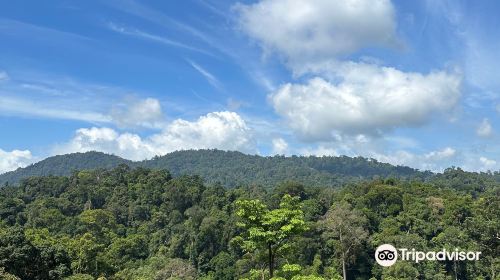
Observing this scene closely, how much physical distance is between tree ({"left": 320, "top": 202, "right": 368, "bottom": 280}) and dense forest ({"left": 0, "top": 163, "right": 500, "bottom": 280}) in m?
0.11

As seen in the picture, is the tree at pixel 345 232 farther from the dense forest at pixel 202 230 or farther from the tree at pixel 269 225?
the tree at pixel 269 225

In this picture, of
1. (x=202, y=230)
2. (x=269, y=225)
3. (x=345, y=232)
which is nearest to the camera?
(x=269, y=225)

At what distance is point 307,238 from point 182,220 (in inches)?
987

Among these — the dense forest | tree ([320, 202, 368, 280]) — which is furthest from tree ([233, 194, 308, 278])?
tree ([320, 202, 368, 280])

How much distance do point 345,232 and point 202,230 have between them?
60.9ft

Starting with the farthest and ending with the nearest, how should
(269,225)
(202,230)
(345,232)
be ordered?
(202,230) < (345,232) < (269,225)

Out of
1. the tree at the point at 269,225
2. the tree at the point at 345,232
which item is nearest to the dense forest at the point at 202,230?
the tree at the point at 345,232

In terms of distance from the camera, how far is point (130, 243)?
59.2m

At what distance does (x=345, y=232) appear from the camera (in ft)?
175

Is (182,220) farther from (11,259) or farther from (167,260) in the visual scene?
(11,259)

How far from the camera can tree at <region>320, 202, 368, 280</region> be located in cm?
5250

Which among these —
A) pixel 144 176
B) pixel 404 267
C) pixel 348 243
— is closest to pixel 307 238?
pixel 348 243

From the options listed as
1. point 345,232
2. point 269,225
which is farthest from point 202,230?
point 269,225

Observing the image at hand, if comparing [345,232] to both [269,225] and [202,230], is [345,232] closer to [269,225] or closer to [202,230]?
[202,230]
